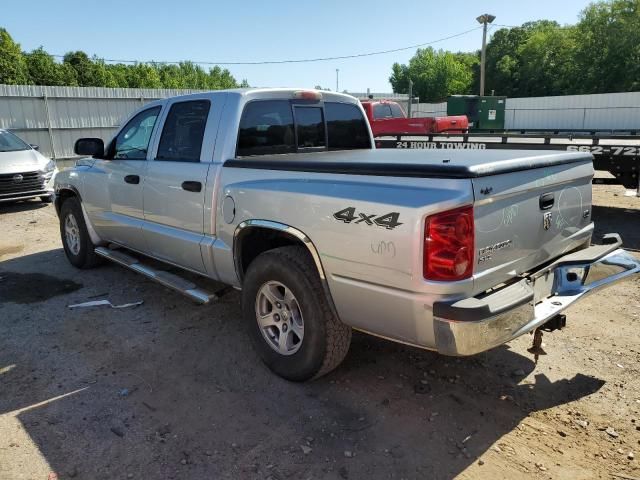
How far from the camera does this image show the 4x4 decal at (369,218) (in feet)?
8.62

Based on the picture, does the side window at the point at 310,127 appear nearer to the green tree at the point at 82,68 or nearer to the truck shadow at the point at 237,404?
the truck shadow at the point at 237,404

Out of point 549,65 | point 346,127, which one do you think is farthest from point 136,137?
point 549,65

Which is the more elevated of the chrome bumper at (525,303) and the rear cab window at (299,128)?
the rear cab window at (299,128)

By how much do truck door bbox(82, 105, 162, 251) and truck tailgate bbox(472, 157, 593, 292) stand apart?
10.3 ft

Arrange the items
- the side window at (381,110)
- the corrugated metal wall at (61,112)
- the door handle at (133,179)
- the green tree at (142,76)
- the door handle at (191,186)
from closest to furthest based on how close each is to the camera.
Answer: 1. the door handle at (191,186)
2. the door handle at (133,179)
3. the corrugated metal wall at (61,112)
4. the side window at (381,110)
5. the green tree at (142,76)

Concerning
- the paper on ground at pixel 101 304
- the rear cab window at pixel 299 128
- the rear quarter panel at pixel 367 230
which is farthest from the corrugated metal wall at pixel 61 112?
the rear quarter panel at pixel 367 230

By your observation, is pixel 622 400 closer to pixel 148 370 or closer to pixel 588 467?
pixel 588 467

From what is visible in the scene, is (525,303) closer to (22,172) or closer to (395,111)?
(22,172)

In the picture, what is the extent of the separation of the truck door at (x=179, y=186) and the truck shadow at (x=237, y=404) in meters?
0.74

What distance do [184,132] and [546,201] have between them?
2847 millimetres

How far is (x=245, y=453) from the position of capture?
2.84m

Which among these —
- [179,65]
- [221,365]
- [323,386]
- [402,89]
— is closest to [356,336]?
[323,386]

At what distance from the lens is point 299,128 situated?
446 centimetres

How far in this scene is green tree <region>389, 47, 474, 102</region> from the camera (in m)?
76.3
